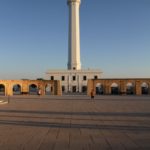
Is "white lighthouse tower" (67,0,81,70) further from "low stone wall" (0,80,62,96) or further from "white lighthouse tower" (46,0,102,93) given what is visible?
"low stone wall" (0,80,62,96)

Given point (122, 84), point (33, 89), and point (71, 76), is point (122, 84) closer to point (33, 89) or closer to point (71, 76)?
point (71, 76)

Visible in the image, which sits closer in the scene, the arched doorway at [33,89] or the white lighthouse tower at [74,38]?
the arched doorway at [33,89]

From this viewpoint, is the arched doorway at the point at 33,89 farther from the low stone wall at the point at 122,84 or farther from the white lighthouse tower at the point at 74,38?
the low stone wall at the point at 122,84

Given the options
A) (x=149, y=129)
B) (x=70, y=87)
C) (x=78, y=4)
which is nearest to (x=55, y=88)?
(x=70, y=87)

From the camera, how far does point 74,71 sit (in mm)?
64688

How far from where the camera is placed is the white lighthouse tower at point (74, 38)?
65.8 meters

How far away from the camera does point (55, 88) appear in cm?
5178

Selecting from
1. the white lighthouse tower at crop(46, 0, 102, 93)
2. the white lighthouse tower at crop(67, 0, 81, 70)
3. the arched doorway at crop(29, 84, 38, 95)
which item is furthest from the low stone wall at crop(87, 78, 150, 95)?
the white lighthouse tower at crop(67, 0, 81, 70)

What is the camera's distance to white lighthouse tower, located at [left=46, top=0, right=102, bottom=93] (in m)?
64.6

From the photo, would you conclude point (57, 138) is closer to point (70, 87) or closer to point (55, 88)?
point (55, 88)

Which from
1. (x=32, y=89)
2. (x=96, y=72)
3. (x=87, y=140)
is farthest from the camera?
(x=32, y=89)

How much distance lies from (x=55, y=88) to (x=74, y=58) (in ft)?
52.0

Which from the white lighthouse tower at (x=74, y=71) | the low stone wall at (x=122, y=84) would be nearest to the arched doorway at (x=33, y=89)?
the white lighthouse tower at (x=74, y=71)

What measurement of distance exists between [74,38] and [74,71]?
24.6 ft
